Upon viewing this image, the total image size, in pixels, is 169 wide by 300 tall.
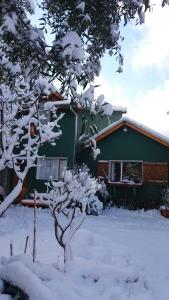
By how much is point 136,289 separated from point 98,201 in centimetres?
1065

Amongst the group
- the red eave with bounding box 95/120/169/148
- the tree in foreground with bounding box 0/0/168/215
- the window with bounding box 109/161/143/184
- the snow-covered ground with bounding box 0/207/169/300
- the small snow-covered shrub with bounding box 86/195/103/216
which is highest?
the red eave with bounding box 95/120/169/148

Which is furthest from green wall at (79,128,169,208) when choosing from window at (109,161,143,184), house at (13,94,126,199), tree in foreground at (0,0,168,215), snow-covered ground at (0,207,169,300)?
tree in foreground at (0,0,168,215)

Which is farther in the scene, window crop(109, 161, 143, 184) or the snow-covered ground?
window crop(109, 161, 143, 184)

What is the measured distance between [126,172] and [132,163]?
53 cm

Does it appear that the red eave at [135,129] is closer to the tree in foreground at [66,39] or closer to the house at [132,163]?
the house at [132,163]

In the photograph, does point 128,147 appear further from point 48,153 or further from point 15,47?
point 15,47

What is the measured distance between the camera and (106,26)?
193 inches

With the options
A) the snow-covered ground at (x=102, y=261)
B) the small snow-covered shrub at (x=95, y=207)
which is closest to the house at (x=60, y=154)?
the small snow-covered shrub at (x=95, y=207)

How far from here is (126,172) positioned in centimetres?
2145

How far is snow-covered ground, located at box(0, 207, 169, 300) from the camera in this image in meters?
6.58

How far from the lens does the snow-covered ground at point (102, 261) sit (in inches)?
259

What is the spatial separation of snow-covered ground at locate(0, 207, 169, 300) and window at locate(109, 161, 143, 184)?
622 centimetres

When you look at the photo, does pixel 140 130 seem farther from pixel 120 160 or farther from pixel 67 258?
pixel 67 258

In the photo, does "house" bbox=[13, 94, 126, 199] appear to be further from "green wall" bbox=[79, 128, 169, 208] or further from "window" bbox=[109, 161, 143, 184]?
"window" bbox=[109, 161, 143, 184]
